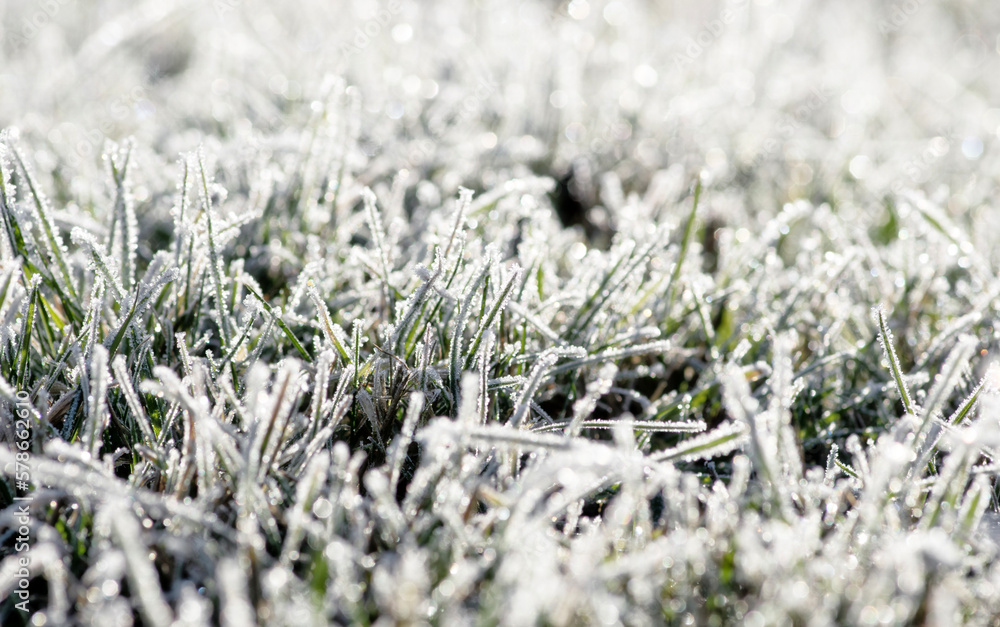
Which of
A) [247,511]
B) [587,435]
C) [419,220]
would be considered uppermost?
[419,220]

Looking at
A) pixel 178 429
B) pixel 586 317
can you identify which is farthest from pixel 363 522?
pixel 586 317

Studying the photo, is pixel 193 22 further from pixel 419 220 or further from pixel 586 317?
pixel 586 317

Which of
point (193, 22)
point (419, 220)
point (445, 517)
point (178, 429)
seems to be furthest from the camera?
point (193, 22)

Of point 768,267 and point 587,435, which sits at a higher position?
point 768,267

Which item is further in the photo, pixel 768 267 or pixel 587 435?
pixel 768 267

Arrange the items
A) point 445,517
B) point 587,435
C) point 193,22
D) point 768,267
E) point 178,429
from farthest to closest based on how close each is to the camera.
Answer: point 193,22 → point 768,267 → point 587,435 → point 178,429 → point 445,517

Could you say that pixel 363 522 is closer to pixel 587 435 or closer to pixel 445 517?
pixel 445 517
